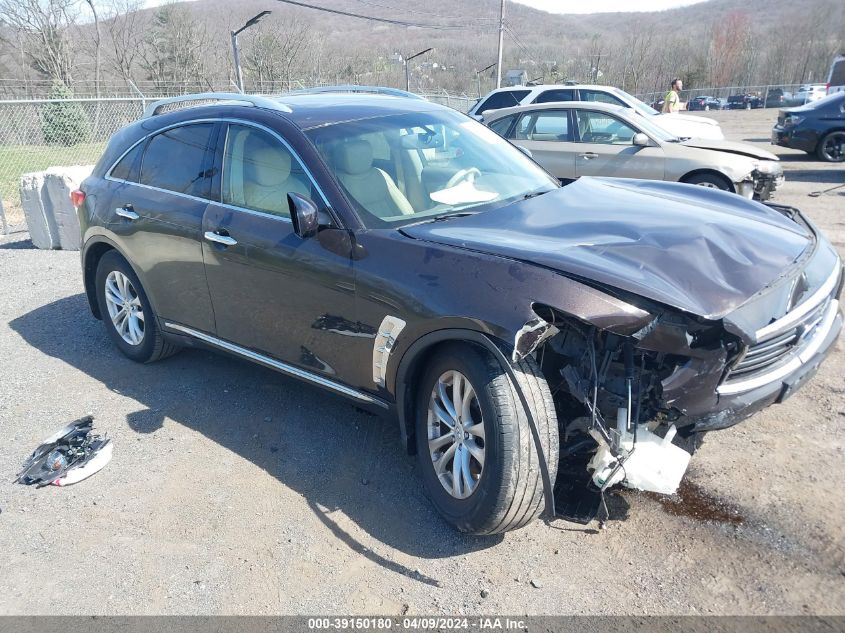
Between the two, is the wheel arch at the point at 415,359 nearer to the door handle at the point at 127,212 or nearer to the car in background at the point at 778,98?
the door handle at the point at 127,212

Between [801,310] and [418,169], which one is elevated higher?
[418,169]

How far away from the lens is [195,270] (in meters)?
4.09

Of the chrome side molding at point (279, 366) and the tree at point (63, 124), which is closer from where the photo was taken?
the chrome side molding at point (279, 366)

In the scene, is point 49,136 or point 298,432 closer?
point 298,432

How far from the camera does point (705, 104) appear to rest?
46344mm

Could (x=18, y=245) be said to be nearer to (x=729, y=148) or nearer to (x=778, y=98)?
(x=729, y=148)

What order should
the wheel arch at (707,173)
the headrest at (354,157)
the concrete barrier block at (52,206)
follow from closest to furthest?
the headrest at (354,157), the concrete barrier block at (52,206), the wheel arch at (707,173)

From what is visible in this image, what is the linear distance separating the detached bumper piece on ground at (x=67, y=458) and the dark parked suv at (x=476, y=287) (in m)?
0.87

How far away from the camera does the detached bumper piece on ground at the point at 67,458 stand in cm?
365

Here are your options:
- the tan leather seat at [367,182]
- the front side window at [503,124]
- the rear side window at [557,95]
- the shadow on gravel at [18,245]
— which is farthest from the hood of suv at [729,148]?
the shadow on gravel at [18,245]

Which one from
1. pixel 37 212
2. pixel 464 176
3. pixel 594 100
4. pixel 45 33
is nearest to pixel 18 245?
pixel 37 212

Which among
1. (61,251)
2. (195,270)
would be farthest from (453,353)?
(61,251)

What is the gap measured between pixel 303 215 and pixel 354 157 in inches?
23.3

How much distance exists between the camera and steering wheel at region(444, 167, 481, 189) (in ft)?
12.1
